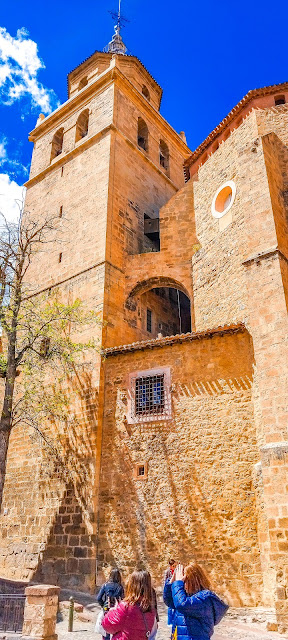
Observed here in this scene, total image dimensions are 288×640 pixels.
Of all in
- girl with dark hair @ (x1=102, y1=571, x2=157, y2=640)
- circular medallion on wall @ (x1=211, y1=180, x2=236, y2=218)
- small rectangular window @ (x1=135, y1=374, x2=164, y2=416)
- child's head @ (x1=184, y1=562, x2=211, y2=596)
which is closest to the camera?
girl with dark hair @ (x1=102, y1=571, x2=157, y2=640)

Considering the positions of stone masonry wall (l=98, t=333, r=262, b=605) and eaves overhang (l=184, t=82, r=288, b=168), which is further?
eaves overhang (l=184, t=82, r=288, b=168)

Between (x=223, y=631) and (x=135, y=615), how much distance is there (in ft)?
18.9

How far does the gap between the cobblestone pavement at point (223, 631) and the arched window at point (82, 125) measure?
690 inches

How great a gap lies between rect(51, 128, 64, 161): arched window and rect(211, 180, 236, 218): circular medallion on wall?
9616 millimetres

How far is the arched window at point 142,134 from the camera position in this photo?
20.8 metres

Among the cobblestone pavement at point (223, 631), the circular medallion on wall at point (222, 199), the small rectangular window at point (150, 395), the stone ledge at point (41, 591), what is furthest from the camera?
the circular medallion on wall at point (222, 199)

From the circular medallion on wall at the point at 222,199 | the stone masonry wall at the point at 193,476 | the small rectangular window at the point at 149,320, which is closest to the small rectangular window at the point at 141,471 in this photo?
the stone masonry wall at the point at 193,476

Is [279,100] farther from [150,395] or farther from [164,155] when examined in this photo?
[150,395]

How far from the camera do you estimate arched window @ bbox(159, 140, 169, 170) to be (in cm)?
2217

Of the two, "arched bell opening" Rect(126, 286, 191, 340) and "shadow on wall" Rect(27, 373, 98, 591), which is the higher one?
"arched bell opening" Rect(126, 286, 191, 340)

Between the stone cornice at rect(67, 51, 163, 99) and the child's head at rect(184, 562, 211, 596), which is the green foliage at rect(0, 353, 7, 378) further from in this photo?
the stone cornice at rect(67, 51, 163, 99)

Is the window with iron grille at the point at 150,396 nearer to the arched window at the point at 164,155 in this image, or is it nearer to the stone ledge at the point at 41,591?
the stone ledge at the point at 41,591

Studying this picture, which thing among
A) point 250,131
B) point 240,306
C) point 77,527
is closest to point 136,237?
point 250,131

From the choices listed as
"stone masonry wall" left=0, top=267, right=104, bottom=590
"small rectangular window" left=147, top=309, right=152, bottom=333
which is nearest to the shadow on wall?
"stone masonry wall" left=0, top=267, right=104, bottom=590
